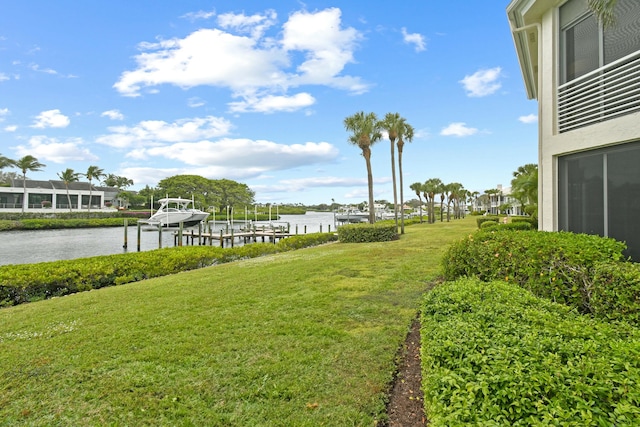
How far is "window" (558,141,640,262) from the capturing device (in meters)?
5.30

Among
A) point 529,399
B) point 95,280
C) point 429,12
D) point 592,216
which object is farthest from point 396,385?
point 429,12

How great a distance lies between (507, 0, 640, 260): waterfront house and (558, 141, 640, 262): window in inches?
0.5

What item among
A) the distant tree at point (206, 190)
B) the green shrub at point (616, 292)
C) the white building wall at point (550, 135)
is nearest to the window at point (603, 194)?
the white building wall at point (550, 135)

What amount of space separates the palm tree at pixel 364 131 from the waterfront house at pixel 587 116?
15968 mm

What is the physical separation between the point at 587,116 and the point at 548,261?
11.5ft

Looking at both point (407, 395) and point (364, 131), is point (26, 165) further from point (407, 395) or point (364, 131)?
point (407, 395)

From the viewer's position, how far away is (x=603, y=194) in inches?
224

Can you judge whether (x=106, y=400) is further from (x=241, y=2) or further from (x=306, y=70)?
(x=306, y=70)

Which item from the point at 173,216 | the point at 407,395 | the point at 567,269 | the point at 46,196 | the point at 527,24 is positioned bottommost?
the point at 407,395

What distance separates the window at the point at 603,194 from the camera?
530 centimetres

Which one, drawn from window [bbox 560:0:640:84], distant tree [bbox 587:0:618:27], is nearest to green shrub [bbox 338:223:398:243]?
window [bbox 560:0:640:84]

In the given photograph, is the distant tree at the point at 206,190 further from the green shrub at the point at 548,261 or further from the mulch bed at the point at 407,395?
the mulch bed at the point at 407,395

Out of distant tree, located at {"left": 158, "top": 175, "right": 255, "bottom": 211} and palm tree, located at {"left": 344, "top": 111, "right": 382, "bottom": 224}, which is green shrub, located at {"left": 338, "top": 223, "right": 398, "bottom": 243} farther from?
distant tree, located at {"left": 158, "top": 175, "right": 255, "bottom": 211}

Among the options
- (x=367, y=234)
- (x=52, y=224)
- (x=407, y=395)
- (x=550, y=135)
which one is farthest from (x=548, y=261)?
(x=52, y=224)
